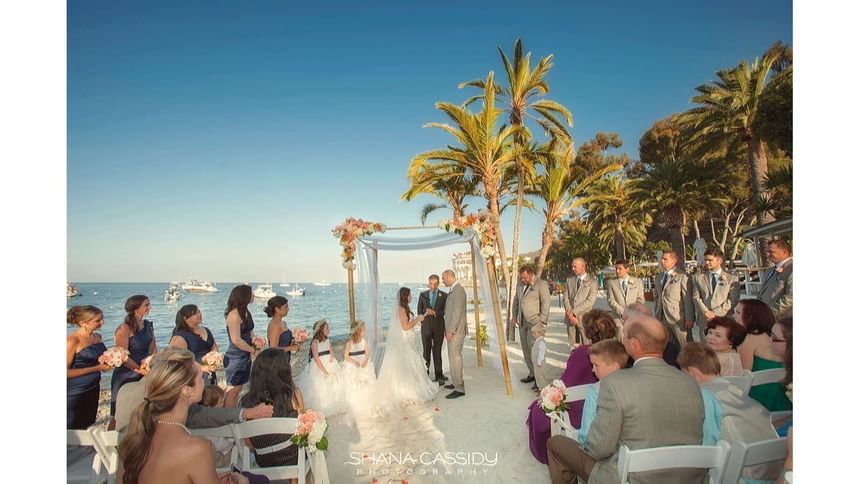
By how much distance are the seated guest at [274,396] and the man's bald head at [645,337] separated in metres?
1.93

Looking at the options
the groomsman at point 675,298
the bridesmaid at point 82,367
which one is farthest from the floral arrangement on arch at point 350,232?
the groomsman at point 675,298

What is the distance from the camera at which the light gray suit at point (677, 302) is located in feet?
14.8

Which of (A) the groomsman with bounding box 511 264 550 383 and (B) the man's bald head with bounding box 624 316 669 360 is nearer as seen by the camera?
(B) the man's bald head with bounding box 624 316 669 360

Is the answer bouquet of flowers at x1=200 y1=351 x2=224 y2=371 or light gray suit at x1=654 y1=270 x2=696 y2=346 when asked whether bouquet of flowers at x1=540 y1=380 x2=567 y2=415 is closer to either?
bouquet of flowers at x1=200 y1=351 x2=224 y2=371

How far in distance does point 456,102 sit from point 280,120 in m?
2.81

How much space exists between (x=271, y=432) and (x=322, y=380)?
2366mm

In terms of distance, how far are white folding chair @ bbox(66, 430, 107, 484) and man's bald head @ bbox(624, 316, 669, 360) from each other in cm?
286

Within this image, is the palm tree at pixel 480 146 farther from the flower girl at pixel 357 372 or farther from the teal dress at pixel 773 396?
the teal dress at pixel 773 396

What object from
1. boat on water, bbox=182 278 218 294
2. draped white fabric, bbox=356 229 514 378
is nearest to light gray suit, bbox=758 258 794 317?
draped white fabric, bbox=356 229 514 378

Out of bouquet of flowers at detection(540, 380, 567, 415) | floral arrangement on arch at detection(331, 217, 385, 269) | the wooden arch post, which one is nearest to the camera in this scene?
bouquet of flowers at detection(540, 380, 567, 415)

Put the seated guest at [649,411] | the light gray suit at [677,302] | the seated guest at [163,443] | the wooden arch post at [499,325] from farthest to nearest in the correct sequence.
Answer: the wooden arch post at [499,325]
the light gray suit at [677,302]
the seated guest at [649,411]
the seated guest at [163,443]

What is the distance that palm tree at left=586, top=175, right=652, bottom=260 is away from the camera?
1192cm

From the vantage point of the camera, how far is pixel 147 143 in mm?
4047
